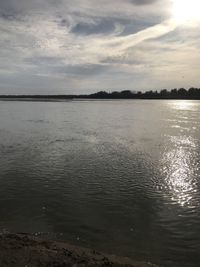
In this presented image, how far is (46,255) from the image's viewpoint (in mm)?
9016

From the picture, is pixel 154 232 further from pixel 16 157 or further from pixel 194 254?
pixel 16 157

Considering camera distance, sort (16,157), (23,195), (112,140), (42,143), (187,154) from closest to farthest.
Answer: (23,195), (16,157), (187,154), (42,143), (112,140)

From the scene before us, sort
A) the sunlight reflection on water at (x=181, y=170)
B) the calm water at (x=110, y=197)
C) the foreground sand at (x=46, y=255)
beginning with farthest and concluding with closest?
1. the sunlight reflection on water at (x=181, y=170)
2. the calm water at (x=110, y=197)
3. the foreground sand at (x=46, y=255)

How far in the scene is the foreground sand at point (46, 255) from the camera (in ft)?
28.2

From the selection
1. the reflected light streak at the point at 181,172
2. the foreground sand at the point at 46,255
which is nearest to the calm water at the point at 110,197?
the reflected light streak at the point at 181,172

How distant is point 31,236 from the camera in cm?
1099

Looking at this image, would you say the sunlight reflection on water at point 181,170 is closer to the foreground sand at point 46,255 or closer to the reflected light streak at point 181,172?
the reflected light streak at point 181,172

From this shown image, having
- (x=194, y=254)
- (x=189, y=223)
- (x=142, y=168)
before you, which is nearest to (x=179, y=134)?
(x=142, y=168)

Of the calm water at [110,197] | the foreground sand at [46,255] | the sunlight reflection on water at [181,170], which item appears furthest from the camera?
the sunlight reflection on water at [181,170]

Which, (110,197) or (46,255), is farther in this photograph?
(110,197)

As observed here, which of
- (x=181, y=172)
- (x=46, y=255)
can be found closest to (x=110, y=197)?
(x=181, y=172)

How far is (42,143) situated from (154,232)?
754 inches

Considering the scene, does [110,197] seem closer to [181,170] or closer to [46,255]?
[46,255]

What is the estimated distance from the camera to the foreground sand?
8594 millimetres
